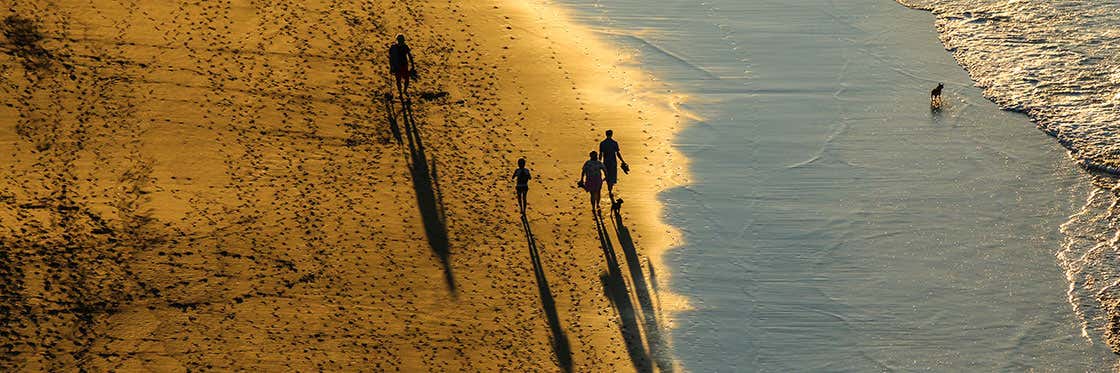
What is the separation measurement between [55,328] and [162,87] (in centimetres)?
741

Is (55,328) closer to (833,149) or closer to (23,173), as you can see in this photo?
(23,173)

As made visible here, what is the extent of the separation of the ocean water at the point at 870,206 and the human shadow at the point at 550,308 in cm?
155

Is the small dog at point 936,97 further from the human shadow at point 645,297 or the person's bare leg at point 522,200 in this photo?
the person's bare leg at point 522,200

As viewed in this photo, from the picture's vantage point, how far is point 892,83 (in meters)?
24.1

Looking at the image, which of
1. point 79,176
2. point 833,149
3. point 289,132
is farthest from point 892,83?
point 79,176

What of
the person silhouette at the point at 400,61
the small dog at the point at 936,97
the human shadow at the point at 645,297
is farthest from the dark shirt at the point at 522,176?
the small dog at the point at 936,97

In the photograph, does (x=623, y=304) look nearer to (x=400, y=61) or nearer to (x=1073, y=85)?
(x=400, y=61)

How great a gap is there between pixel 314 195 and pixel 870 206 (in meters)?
9.08

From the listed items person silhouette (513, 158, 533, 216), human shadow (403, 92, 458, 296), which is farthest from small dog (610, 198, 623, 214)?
human shadow (403, 92, 458, 296)

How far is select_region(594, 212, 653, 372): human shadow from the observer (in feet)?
50.6

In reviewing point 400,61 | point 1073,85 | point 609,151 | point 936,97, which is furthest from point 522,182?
point 1073,85

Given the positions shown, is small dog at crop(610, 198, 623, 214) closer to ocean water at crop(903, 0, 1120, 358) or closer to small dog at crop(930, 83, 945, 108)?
ocean water at crop(903, 0, 1120, 358)

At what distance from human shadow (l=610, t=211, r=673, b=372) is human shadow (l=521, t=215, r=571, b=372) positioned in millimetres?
1159

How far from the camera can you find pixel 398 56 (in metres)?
21.5
